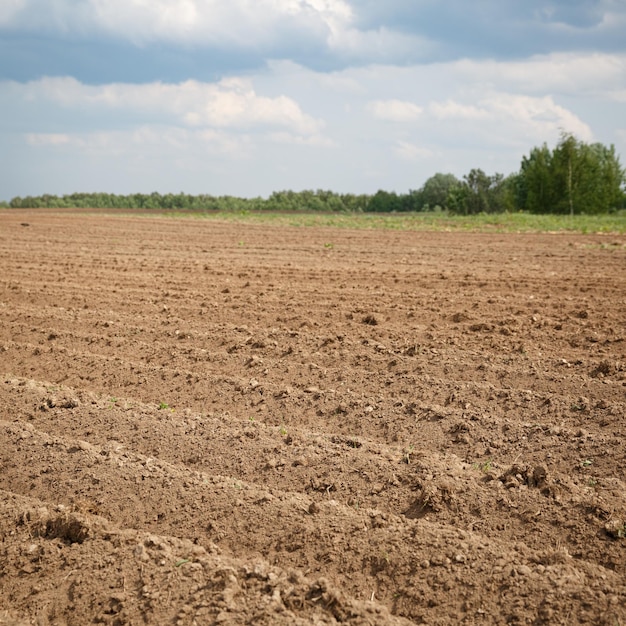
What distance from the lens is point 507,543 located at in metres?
3.93

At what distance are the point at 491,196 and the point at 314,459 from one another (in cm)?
5264

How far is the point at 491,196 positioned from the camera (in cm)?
5431

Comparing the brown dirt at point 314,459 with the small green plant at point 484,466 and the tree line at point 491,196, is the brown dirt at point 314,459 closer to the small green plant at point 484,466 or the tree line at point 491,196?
the small green plant at point 484,466

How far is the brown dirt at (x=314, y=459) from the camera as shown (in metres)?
3.60

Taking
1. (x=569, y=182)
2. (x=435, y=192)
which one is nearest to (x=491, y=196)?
(x=569, y=182)

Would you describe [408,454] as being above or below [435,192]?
below

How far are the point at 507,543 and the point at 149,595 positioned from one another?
208cm

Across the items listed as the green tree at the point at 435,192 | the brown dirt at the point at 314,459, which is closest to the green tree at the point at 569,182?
the green tree at the point at 435,192

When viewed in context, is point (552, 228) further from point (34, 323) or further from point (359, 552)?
point (359, 552)

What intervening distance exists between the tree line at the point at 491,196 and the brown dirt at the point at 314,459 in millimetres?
43906

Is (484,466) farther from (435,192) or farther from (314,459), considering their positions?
(435,192)

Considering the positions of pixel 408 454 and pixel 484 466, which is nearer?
pixel 484 466

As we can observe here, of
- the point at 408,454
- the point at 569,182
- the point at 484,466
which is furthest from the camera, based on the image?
the point at 569,182

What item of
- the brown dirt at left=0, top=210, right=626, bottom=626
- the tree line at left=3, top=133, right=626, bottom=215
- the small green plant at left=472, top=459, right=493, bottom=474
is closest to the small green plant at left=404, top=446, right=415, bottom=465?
the brown dirt at left=0, top=210, right=626, bottom=626
